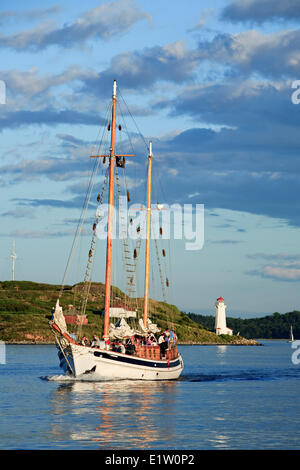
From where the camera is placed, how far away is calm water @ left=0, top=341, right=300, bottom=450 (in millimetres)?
38812

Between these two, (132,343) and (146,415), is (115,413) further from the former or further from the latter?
(132,343)

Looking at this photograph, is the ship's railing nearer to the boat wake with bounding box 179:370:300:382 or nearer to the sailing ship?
the sailing ship

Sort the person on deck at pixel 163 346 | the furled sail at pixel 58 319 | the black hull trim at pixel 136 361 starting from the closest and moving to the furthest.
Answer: the black hull trim at pixel 136 361 → the furled sail at pixel 58 319 → the person on deck at pixel 163 346

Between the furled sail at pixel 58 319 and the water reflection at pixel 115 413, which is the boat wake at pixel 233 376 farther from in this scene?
the furled sail at pixel 58 319

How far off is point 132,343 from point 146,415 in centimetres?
2167

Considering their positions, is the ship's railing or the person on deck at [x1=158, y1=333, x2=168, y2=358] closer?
the ship's railing

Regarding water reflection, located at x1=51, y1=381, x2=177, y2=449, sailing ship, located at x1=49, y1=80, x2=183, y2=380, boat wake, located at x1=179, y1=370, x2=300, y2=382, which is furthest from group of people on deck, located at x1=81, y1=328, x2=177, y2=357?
boat wake, located at x1=179, y1=370, x2=300, y2=382

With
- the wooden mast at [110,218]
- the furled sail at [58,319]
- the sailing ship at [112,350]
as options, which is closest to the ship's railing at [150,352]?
the sailing ship at [112,350]

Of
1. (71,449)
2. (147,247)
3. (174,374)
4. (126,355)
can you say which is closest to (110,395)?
(126,355)

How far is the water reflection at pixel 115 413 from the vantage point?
3922cm

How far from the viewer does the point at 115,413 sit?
49062mm

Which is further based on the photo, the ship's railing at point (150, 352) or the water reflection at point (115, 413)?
the ship's railing at point (150, 352)

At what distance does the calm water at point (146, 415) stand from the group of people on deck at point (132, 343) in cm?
334

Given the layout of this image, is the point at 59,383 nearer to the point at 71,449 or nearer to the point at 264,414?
the point at 264,414
